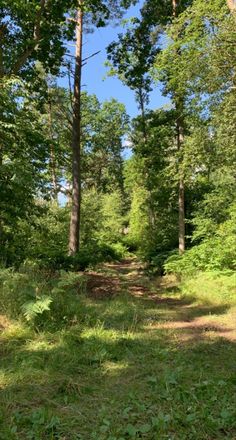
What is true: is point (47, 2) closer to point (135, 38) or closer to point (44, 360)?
point (135, 38)

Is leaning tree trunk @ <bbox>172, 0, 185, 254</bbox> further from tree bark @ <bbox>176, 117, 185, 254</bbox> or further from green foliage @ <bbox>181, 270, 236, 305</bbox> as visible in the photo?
green foliage @ <bbox>181, 270, 236, 305</bbox>

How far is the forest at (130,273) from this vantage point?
348cm

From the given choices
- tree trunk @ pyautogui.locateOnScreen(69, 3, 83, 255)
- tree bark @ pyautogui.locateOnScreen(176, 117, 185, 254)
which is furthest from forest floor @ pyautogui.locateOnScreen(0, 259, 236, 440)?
tree bark @ pyautogui.locateOnScreen(176, 117, 185, 254)

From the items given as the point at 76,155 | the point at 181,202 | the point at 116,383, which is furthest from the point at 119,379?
the point at 76,155

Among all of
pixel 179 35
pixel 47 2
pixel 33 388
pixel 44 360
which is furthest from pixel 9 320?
pixel 179 35

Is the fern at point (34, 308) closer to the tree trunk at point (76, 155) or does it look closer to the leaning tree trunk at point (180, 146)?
the tree trunk at point (76, 155)

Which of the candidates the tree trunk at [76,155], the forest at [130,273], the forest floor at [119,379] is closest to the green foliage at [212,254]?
the forest at [130,273]

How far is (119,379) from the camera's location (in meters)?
4.10

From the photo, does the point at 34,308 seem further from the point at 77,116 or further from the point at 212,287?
the point at 77,116

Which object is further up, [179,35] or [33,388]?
[179,35]

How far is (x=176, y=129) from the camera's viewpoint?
13977mm

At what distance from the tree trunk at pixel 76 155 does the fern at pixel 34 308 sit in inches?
302

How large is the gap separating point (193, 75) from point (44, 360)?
8125mm

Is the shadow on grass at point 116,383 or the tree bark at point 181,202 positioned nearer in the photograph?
the shadow on grass at point 116,383
